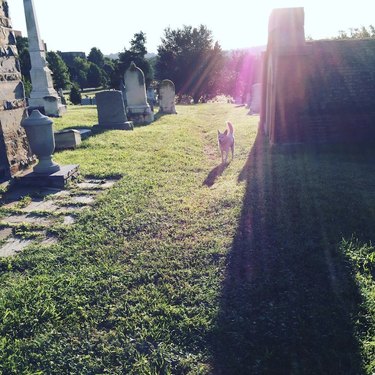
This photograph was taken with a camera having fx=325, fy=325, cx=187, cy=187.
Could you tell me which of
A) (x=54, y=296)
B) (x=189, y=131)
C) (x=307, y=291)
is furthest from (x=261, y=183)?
(x=189, y=131)

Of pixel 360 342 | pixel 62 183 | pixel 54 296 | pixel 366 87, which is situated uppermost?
pixel 366 87

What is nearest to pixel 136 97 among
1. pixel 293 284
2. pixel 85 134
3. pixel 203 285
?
pixel 85 134

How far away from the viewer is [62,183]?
271 inches

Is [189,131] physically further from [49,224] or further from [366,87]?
[49,224]

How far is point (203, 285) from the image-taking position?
3.74m

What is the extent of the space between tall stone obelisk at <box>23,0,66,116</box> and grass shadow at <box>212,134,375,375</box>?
14.4m

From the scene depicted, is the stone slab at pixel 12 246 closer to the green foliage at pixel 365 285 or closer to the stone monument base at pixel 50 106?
the green foliage at pixel 365 285

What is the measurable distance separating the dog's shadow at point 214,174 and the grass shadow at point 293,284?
3.66 ft

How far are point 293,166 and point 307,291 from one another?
5075mm

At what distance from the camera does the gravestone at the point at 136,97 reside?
16562mm

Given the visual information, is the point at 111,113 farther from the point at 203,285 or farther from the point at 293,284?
the point at 293,284

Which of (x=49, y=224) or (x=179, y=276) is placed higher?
(x=49, y=224)

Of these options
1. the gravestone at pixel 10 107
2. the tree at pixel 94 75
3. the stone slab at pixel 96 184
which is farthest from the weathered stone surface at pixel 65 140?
the tree at pixel 94 75

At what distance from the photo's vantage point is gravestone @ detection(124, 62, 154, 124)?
16562mm
